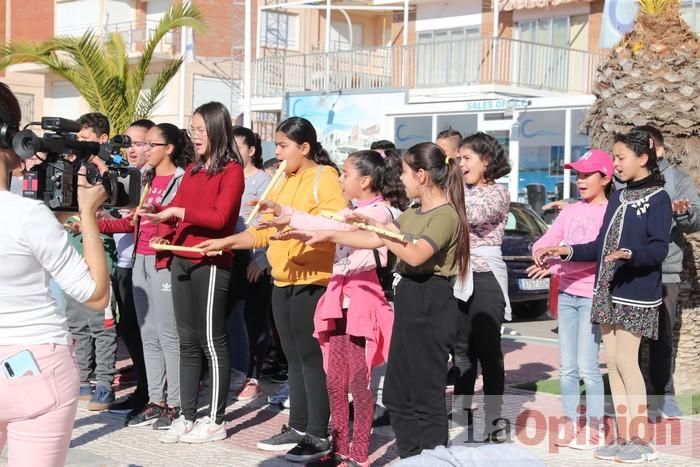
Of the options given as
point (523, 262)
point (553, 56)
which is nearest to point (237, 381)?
point (523, 262)

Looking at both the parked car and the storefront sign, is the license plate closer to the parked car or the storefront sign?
the parked car

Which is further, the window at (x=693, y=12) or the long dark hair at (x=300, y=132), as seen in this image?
the window at (x=693, y=12)

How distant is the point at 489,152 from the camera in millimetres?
7117

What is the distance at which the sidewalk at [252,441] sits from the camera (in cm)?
645

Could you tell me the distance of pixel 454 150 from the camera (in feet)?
25.5

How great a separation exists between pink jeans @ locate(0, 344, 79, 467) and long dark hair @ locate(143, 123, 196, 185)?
395cm

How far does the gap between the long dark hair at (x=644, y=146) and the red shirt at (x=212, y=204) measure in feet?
8.21

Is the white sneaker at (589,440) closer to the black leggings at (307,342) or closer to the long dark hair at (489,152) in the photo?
the black leggings at (307,342)

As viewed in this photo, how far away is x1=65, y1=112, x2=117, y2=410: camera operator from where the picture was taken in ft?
26.2

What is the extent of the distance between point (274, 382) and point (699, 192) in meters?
3.91

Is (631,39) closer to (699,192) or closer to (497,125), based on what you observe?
(699,192)

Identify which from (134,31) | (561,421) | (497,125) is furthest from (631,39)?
(134,31)

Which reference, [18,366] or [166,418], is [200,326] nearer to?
[166,418]

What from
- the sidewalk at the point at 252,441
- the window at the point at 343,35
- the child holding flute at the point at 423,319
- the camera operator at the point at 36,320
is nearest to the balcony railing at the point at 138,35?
the window at the point at 343,35
